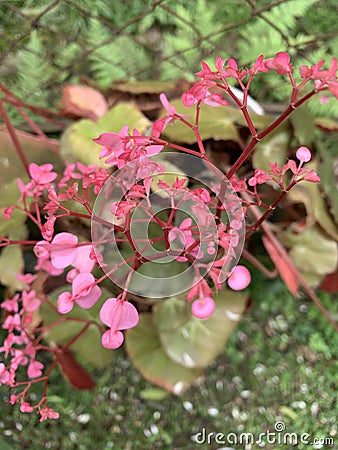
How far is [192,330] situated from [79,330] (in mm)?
169

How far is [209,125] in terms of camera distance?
65 centimetres

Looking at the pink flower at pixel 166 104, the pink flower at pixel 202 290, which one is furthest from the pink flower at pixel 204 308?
the pink flower at pixel 166 104

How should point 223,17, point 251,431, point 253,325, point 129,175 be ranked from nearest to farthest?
1. point 129,175
2. point 251,431
3. point 253,325
4. point 223,17

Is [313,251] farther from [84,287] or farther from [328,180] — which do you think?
[84,287]

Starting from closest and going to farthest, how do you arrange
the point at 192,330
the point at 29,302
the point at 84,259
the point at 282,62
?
1. the point at 282,62
2. the point at 84,259
3. the point at 29,302
4. the point at 192,330

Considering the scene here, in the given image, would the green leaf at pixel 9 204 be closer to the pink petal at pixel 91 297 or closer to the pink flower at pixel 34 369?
the pink flower at pixel 34 369

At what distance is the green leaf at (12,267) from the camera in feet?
2.21

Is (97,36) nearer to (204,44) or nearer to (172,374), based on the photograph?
(204,44)

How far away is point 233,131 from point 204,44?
1.16 ft

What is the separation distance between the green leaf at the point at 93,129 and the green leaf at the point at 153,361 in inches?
10.5

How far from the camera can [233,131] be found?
645 mm

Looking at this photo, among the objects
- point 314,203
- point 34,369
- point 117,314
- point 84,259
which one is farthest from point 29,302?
point 314,203

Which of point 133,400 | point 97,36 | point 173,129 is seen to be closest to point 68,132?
point 173,129

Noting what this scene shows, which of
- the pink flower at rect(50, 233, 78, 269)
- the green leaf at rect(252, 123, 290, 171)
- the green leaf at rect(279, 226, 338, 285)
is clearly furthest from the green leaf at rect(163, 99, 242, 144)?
the pink flower at rect(50, 233, 78, 269)
